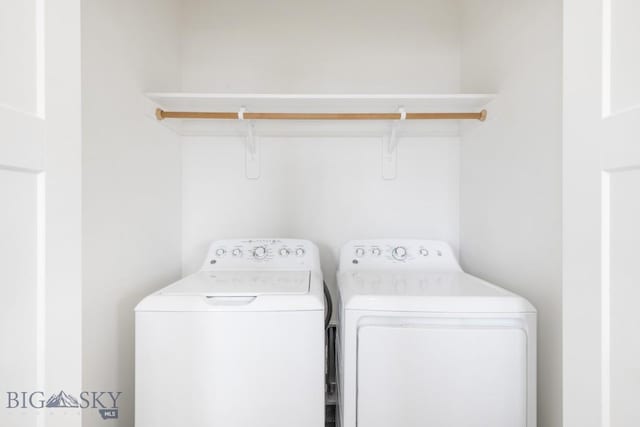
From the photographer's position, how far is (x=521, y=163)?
A: 1.29m

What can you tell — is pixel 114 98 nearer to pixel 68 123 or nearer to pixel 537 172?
pixel 68 123

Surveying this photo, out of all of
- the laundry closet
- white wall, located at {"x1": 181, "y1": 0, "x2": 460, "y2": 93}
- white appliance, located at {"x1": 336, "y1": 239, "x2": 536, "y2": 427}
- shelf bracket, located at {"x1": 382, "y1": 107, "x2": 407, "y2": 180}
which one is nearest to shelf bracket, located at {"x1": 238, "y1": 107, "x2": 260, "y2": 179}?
the laundry closet

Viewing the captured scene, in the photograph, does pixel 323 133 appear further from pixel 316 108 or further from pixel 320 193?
pixel 320 193

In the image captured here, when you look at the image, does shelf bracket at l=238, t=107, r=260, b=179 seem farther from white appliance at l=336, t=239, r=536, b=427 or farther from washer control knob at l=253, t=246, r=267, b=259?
white appliance at l=336, t=239, r=536, b=427

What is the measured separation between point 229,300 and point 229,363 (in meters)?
0.20

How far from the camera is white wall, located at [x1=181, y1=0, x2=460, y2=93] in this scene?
6.08 ft

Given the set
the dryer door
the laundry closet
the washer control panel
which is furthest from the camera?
the washer control panel

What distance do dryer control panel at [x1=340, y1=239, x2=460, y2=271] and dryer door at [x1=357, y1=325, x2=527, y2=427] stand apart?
0.62 meters

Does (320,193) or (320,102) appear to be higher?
(320,102)

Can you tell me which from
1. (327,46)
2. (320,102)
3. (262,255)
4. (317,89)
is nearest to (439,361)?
(262,255)

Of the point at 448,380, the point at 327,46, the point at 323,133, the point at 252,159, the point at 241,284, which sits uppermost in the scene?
the point at 327,46

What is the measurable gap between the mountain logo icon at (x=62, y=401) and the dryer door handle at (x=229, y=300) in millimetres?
428

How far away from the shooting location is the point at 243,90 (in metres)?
1.86

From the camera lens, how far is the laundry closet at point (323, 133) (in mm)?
1385
